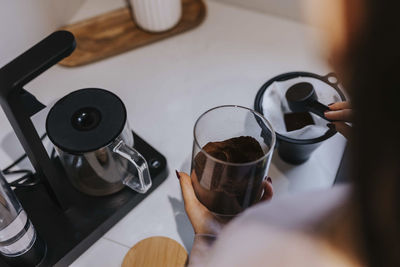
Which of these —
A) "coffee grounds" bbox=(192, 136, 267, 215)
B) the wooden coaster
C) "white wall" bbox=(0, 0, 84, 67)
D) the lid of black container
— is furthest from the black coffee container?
Answer: "white wall" bbox=(0, 0, 84, 67)

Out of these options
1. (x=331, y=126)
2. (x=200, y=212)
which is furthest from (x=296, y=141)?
(x=200, y=212)

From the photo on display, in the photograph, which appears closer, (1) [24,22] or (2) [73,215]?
(2) [73,215]

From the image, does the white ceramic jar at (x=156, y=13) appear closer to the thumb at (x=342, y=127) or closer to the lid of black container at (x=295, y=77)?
the lid of black container at (x=295, y=77)

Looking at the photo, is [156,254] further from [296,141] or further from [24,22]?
[24,22]

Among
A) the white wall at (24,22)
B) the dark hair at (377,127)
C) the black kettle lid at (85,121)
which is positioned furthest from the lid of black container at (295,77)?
the white wall at (24,22)

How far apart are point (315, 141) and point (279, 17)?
14.6 inches

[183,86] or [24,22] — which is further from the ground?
[24,22]

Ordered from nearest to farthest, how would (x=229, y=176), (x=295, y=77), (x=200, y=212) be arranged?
(x=229, y=176) → (x=200, y=212) → (x=295, y=77)

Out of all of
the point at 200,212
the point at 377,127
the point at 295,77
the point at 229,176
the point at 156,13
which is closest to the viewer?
the point at 377,127

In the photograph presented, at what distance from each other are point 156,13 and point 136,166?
36 centimetres

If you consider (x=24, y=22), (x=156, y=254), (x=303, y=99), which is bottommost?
(x=156, y=254)

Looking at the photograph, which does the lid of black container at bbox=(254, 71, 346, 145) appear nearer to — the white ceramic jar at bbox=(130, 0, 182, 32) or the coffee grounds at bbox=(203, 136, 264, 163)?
the coffee grounds at bbox=(203, 136, 264, 163)

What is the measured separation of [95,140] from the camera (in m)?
0.57

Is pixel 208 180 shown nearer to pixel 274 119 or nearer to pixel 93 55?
pixel 274 119
